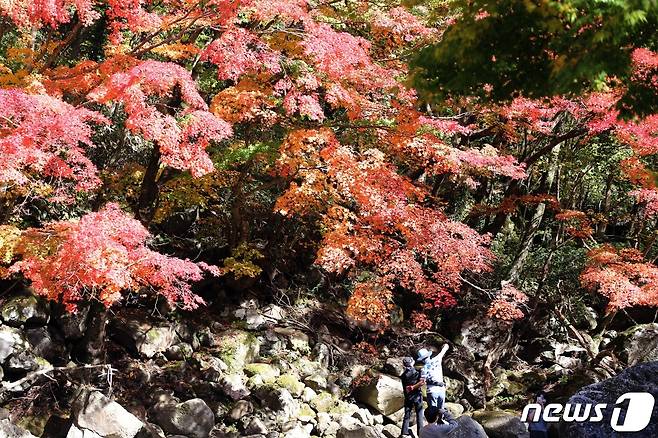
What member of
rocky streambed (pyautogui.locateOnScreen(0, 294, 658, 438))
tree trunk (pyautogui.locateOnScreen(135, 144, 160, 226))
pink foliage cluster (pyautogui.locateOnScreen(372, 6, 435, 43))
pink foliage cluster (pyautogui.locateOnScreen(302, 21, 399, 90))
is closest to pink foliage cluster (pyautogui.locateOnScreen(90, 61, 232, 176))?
tree trunk (pyautogui.locateOnScreen(135, 144, 160, 226))

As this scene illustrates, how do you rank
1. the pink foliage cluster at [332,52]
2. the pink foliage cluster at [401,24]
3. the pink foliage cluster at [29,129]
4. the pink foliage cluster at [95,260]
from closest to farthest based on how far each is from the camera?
the pink foliage cluster at [29,129], the pink foliage cluster at [95,260], the pink foliage cluster at [332,52], the pink foliage cluster at [401,24]

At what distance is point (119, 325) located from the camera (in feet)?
36.4

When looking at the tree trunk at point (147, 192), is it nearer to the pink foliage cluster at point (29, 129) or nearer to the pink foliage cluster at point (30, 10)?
the pink foliage cluster at point (29, 129)

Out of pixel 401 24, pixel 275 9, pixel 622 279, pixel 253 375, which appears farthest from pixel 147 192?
pixel 622 279

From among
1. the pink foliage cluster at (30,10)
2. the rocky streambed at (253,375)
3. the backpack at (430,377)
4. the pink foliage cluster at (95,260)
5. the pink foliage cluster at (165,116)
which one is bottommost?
the rocky streambed at (253,375)

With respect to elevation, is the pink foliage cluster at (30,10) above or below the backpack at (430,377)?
above

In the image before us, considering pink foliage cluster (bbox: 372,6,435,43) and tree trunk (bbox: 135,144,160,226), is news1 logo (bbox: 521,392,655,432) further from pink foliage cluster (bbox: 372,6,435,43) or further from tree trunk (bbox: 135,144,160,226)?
pink foliage cluster (bbox: 372,6,435,43)

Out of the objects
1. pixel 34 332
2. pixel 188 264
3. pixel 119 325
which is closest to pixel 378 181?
pixel 188 264

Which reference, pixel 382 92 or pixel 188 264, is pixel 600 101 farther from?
pixel 188 264

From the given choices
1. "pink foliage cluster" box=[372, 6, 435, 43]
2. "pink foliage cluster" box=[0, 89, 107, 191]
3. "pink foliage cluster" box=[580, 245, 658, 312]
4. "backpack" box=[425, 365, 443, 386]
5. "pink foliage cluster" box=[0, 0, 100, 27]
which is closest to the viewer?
"pink foliage cluster" box=[0, 89, 107, 191]

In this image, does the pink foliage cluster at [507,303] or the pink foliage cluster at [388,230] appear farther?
the pink foliage cluster at [507,303]

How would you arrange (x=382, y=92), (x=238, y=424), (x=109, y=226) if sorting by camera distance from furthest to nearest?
(x=382, y=92), (x=238, y=424), (x=109, y=226)

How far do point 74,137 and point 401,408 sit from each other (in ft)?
25.5

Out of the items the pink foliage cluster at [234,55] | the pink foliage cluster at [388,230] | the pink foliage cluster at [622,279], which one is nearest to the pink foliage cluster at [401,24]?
the pink foliage cluster at [388,230]
